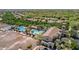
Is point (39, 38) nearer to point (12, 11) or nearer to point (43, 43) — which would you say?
point (43, 43)

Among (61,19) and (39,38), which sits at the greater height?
(61,19)

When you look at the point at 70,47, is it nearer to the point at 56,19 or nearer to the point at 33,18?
the point at 56,19
